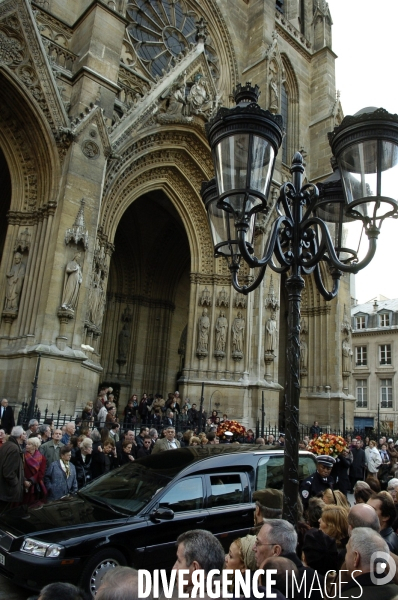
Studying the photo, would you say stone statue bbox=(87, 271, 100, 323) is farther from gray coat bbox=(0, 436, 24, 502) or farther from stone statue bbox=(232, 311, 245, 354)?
gray coat bbox=(0, 436, 24, 502)

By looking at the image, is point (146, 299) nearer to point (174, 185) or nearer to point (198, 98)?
point (174, 185)

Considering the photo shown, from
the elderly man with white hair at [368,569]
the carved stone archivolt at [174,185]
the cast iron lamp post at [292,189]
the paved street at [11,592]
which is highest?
the carved stone archivolt at [174,185]

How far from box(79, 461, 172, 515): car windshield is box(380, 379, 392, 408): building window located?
33.2m

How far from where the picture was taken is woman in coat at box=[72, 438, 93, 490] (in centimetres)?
671

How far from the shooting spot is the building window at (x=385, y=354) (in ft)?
117

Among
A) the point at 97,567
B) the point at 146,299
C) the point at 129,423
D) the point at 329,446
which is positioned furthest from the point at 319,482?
the point at 146,299

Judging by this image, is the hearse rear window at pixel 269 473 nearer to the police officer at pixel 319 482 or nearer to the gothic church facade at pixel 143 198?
the police officer at pixel 319 482

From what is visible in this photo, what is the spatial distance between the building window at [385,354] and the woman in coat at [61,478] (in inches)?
1315

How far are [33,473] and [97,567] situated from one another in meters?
2.26

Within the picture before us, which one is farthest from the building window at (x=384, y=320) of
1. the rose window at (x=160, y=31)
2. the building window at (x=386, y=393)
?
the rose window at (x=160, y=31)

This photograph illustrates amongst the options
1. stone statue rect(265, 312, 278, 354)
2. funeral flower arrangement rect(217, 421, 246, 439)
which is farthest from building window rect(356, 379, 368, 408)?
funeral flower arrangement rect(217, 421, 246, 439)

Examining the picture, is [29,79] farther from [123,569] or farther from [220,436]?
[123,569]

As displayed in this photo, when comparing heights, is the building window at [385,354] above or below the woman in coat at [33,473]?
above

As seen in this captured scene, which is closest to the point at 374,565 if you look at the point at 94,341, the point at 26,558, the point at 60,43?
the point at 26,558
